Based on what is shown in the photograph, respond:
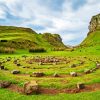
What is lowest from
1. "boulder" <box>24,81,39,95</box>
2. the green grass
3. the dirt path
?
the green grass

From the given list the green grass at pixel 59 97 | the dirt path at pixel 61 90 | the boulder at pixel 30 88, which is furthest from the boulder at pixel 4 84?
the boulder at pixel 30 88

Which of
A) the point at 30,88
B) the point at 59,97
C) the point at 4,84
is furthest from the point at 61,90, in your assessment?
the point at 4,84

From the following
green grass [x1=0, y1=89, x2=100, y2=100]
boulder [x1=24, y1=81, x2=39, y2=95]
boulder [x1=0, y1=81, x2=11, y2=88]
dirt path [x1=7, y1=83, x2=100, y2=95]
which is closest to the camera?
green grass [x1=0, y1=89, x2=100, y2=100]

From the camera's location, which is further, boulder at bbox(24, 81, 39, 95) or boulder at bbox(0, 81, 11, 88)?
boulder at bbox(0, 81, 11, 88)

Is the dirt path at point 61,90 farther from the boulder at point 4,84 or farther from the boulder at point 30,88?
the boulder at point 30,88

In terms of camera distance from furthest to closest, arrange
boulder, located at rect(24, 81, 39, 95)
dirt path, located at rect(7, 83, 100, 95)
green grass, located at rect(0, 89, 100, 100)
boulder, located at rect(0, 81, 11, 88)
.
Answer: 1. boulder, located at rect(0, 81, 11, 88)
2. dirt path, located at rect(7, 83, 100, 95)
3. boulder, located at rect(24, 81, 39, 95)
4. green grass, located at rect(0, 89, 100, 100)

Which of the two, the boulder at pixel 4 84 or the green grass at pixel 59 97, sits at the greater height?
the boulder at pixel 4 84

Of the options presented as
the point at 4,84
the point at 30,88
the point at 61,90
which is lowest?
the point at 61,90

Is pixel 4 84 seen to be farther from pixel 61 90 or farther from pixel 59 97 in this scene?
pixel 59 97

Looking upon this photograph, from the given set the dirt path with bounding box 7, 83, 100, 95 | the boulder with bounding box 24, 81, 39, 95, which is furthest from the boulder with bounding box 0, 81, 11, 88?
the boulder with bounding box 24, 81, 39, 95

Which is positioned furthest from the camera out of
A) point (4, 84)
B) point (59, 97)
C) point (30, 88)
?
point (4, 84)

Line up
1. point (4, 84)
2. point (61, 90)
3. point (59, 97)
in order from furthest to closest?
1. point (4, 84)
2. point (61, 90)
3. point (59, 97)

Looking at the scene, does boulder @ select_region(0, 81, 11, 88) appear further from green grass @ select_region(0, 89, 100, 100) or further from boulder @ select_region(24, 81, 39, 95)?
boulder @ select_region(24, 81, 39, 95)

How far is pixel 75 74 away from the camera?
1314 inches
